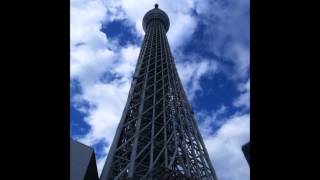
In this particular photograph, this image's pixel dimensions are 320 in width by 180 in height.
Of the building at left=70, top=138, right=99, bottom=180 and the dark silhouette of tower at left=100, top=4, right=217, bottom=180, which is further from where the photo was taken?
the dark silhouette of tower at left=100, top=4, right=217, bottom=180

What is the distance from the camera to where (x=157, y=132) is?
148ft

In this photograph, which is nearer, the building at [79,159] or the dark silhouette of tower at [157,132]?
the building at [79,159]

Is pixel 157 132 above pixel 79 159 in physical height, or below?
above

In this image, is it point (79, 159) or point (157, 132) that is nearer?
point (79, 159)

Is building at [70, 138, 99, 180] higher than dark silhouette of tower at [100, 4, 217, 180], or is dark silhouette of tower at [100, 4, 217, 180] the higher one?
dark silhouette of tower at [100, 4, 217, 180]

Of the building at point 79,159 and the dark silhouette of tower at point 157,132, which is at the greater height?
the dark silhouette of tower at point 157,132

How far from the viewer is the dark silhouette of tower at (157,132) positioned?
125 ft

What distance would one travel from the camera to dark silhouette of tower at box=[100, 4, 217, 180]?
38000mm
